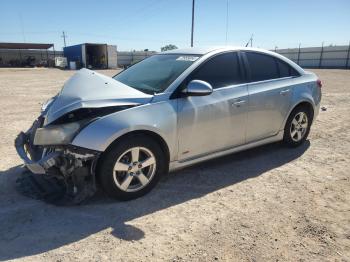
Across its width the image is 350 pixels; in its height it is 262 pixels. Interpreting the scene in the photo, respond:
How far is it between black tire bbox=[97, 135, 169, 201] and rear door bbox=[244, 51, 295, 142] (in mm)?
1515

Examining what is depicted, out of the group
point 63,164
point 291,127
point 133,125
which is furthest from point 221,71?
point 63,164

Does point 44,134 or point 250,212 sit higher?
point 44,134

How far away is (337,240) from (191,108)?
2018mm

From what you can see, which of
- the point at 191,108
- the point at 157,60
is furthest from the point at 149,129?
the point at 157,60

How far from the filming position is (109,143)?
3326 mm

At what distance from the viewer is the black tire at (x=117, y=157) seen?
338 cm

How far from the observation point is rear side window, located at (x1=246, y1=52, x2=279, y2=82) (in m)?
4.73

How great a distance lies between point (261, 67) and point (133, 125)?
2.41 meters

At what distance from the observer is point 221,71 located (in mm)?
4363

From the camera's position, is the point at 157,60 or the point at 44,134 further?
the point at 157,60

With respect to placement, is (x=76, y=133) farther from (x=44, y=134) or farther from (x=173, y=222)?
(x=173, y=222)

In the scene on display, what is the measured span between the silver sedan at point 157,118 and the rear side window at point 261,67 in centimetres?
2

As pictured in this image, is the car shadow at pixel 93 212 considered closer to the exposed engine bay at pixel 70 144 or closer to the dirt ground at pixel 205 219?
the dirt ground at pixel 205 219

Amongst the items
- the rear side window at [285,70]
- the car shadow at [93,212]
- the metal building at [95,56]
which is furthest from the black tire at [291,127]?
the metal building at [95,56]
